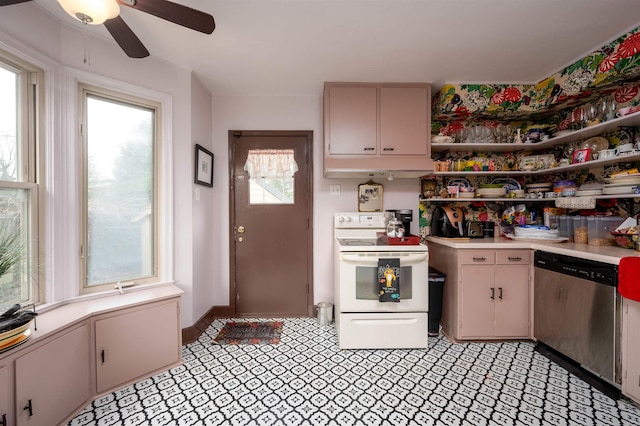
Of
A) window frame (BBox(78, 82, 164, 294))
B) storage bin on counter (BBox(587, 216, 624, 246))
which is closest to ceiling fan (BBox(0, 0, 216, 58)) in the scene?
window frame (BBox(78, 82, 164, 294))

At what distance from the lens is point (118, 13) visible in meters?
1.22

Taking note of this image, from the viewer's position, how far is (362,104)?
262 cm

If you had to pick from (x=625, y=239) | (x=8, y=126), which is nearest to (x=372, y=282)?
(x=625, y=239)

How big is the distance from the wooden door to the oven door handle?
848 mm

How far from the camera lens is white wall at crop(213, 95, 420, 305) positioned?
2998mm

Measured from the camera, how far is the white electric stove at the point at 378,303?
227 cm

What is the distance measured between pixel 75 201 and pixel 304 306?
2296mm

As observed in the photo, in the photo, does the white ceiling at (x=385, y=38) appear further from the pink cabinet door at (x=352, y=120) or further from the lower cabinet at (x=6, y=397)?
the lower cabinet at (x=6, y=397)

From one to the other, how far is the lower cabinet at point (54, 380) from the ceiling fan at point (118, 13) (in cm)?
168

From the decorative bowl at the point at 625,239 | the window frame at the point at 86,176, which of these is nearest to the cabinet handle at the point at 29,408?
the window frame at the point at 86,176

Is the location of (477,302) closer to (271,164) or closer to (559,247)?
(559,247)

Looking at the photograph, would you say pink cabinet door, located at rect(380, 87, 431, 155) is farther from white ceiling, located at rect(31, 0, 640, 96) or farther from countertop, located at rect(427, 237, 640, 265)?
countertop, located at rect(427, 237, 640, 265)

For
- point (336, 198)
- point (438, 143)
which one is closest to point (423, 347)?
point (336, 198)

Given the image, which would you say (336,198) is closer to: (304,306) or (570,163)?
(304,306)
